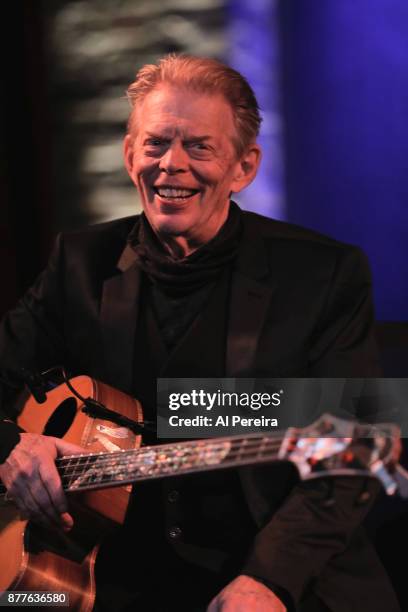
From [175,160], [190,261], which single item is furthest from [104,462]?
[175,160]

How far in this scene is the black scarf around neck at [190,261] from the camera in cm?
173

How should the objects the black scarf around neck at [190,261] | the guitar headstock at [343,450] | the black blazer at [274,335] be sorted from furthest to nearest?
1. the black scarf around neck at [190,261]
2. the black blazer at [274,335]
3. the guitar headstock at [343,450]

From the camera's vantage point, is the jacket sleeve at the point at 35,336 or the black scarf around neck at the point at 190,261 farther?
the jacket sleeve at the point at 35,336

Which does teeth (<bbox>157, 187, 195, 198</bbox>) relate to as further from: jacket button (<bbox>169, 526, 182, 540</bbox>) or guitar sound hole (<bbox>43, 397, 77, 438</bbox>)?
jacket button (<bbox>169, 526, 182, 540</bbox>)

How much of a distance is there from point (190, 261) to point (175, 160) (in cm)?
22

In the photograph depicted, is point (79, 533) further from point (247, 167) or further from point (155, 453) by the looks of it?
point (247, 167)

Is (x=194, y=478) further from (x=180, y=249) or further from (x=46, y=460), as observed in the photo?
(x=180, y=249)

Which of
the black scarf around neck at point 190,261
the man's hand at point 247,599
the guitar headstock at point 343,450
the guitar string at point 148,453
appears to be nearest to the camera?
the guitar headstock at point 343,450

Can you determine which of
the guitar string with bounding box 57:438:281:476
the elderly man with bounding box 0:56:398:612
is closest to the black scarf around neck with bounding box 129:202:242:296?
the elderly man with bounding box 0:56:398:612

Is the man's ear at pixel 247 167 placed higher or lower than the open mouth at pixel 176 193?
higher

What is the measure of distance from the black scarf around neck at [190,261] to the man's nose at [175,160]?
178mm

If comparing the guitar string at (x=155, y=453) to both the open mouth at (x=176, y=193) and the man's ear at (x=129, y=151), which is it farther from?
the man's ear at (x=129, y=151)

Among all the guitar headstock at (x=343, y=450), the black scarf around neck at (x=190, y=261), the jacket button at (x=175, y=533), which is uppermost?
the black scarf around neck at (x=190, y=261)

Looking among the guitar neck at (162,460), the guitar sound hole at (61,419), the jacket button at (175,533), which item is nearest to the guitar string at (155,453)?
the guitar neck at (162,460)
